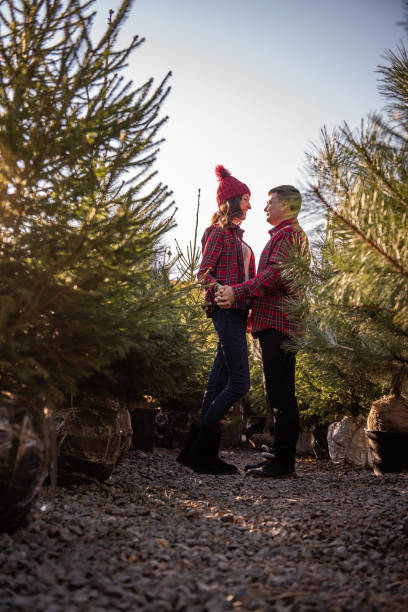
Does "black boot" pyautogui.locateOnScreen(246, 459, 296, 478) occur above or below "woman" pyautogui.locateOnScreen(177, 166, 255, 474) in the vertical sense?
below

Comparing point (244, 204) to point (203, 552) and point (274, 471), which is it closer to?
point (274, 471)

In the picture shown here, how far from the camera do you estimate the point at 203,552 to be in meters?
1.92

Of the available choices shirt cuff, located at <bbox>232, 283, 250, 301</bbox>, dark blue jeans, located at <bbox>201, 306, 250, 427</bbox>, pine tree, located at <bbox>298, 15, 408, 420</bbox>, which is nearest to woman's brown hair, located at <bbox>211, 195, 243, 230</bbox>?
shirt cuff, located at <bbox>232, 283, 250, 301</bbox>

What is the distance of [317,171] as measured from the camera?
6.89 ft

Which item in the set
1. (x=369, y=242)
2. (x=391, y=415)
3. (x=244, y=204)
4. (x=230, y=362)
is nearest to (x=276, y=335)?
(x=230, y=362)

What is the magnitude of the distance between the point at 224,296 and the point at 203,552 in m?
2.10

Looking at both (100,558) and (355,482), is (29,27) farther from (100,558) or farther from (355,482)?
(355,482)

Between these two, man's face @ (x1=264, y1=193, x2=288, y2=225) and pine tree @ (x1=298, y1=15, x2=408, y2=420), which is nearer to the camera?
pine tree @ (x1=298, y1=15, x2=408, y2=420)

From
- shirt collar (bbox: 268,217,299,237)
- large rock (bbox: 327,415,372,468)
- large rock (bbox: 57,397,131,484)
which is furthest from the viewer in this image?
large rock (bbox: 327,415,372,468)

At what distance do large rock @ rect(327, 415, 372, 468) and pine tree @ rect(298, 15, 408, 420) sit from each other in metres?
2.33

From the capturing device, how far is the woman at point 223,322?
12.4 feet

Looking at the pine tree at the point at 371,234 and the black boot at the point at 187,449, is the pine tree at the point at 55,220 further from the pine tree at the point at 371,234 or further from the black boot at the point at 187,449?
the black boot at the point at 187,449

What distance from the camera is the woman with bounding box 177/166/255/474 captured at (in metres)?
3.79

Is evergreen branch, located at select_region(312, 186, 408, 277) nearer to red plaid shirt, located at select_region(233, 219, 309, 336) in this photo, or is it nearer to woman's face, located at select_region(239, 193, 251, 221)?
red plaid shirt, located at select_region(233, 219, 309, 336)
